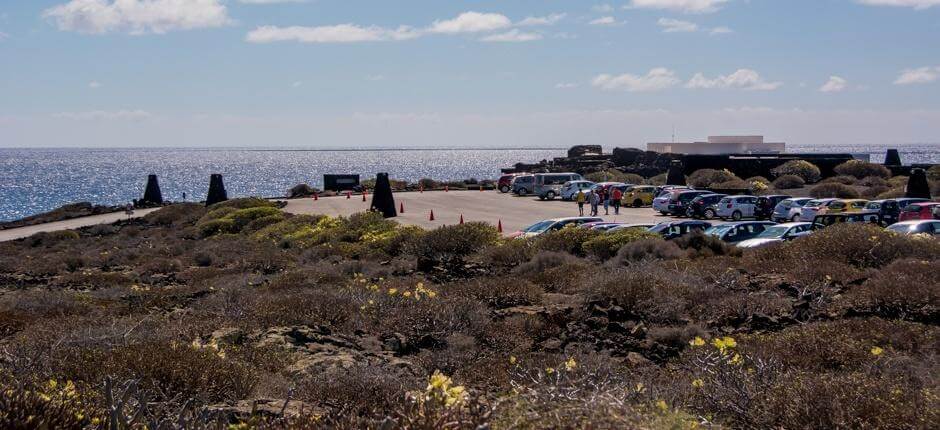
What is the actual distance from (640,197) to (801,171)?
17395mm

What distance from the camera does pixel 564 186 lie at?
49.3m

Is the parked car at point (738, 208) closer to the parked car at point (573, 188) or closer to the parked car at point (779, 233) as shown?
the parked car at point (779, 233)

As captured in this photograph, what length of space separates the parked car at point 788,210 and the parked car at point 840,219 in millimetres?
4222

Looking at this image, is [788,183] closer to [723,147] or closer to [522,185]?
[522,185]

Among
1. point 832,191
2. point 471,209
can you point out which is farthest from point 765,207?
point 471,209

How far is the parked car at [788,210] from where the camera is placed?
3297cm

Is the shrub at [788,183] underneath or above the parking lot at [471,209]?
above

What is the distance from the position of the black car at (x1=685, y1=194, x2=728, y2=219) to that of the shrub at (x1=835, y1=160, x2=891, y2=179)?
22466 mm

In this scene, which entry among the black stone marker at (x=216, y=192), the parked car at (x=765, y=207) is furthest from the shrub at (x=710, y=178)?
the black stone marker at (x=216, y=192)

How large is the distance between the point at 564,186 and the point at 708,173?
1181cm

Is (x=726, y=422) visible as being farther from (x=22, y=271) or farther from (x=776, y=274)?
(x=22, y=271)

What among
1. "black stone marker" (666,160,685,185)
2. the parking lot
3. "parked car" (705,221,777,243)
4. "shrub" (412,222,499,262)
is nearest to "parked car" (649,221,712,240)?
"parked car" (705,221,777,243)

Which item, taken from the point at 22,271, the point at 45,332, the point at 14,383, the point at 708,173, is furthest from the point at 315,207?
the point at 14,383

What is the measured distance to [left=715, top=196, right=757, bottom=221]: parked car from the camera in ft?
116
